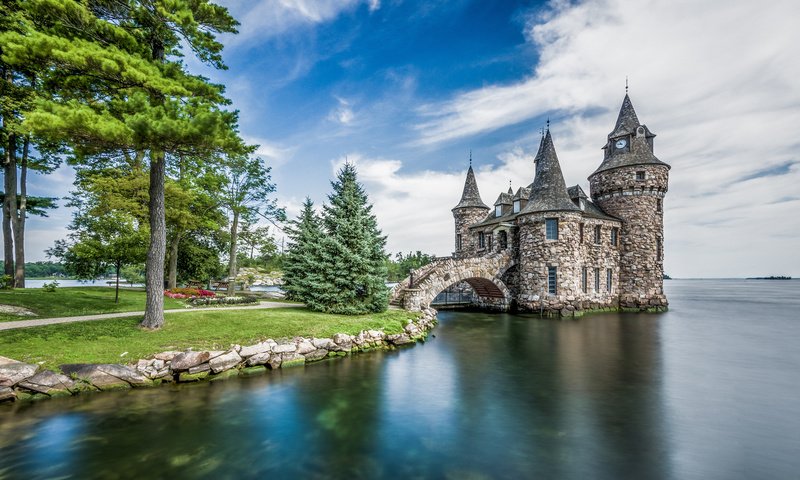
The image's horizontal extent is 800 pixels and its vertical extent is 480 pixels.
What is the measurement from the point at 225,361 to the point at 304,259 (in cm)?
935

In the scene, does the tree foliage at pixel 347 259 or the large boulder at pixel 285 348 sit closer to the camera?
the large boulder at pixel 285 348

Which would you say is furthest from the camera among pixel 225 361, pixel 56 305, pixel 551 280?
pixel 551 280

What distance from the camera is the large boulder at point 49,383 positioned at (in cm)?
805

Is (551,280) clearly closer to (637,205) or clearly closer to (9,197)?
(637,205)

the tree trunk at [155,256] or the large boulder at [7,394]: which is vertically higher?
the tree trunk at [155,256]

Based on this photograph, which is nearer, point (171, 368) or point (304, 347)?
point (171, 368)

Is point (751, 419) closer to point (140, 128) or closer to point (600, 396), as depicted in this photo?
point (600, 396)

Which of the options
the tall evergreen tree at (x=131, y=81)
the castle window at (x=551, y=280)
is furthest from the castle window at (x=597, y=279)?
the tall evergreen tree at (x=131, y=81)

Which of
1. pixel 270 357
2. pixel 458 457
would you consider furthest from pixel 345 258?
pixel 458 457

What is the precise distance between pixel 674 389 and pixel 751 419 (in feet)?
6.60

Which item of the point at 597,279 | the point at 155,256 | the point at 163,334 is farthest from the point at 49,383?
the point at 597,279

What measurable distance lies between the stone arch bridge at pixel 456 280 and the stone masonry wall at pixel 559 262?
5.11 ft

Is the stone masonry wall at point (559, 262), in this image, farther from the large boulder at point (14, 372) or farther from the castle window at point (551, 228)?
the large boulder at point (14, 372)

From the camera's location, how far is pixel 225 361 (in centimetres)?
1020
